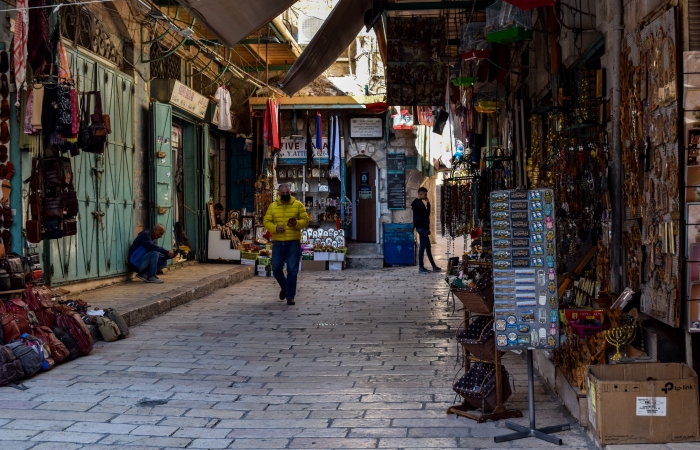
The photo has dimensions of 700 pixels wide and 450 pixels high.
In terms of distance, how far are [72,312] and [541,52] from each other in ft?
20.4

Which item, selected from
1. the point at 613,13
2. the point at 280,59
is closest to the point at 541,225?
the point at 613,13

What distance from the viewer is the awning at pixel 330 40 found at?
9023 millimetres

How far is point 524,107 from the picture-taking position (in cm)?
1091

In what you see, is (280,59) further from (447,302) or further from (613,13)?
(613,13)

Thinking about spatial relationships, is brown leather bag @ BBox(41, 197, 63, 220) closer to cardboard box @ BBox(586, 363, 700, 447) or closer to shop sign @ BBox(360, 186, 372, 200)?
cardboard box @ BBox(586, 363, 700, 447)

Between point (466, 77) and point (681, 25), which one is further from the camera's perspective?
point (466, 77)

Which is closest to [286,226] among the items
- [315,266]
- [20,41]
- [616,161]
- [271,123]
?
[20,41]

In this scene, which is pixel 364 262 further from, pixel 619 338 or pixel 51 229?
pixel 619 338

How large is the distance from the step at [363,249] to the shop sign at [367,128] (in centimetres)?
285

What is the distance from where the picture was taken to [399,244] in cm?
1953

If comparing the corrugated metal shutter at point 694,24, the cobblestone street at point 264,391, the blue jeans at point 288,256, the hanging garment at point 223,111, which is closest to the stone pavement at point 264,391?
the cobblestone street at point 264,391

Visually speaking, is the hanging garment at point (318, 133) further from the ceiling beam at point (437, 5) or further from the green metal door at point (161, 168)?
the ceiling beam at point (437, 5)

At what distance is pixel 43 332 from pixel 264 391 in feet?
7.61

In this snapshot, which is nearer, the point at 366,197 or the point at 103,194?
the point at 103,194
